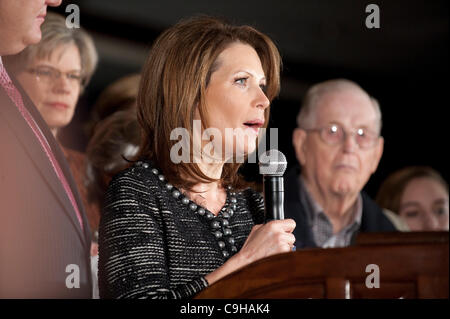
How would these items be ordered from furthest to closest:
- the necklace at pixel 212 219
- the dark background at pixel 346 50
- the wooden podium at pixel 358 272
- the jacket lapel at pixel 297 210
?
1. the dark background at pixel 346 50
2. the jacket lapel at pixel 297 210
3. the necklace at pixel 212 219
4. the wooden podium at pixel 358 272

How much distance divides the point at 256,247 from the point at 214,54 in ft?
1.35

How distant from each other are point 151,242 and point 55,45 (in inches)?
33.3

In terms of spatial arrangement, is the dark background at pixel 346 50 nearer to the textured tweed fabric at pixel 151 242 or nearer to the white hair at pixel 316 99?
the white hair at pixel 316 99

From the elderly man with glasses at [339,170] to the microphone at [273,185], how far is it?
111 cm

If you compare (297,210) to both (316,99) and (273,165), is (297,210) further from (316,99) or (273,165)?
(273,165)

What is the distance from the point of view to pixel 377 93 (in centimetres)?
350

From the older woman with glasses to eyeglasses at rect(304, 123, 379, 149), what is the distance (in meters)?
0.89

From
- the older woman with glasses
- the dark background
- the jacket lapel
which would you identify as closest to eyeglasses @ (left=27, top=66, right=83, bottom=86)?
the older woman with glasses

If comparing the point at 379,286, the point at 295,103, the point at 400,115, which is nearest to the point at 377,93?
the point at 400,115

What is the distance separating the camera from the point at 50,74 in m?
1.87

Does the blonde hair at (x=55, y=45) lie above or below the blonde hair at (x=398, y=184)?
above

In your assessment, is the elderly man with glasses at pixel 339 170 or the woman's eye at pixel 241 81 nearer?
the woman's eye at pixel 241 81

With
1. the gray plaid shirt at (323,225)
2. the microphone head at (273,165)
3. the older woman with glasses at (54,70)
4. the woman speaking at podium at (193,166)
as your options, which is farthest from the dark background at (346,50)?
the microphone head at (273,165)

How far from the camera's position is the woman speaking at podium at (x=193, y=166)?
50.1 inches
